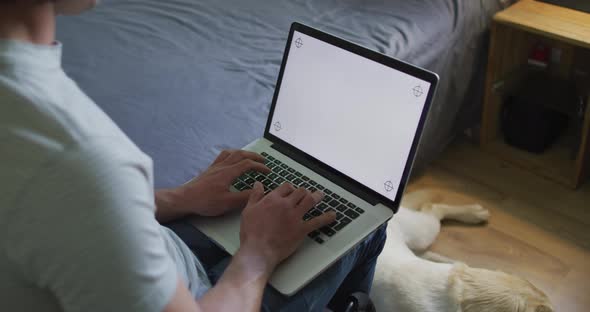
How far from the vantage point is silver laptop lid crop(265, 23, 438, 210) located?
980mm

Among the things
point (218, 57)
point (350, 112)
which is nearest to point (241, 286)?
point (350, 112)

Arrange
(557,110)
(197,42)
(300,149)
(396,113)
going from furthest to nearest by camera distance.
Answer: (557,110) < (197,42) < (300,149) < (396,113)

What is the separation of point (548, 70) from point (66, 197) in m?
1.97

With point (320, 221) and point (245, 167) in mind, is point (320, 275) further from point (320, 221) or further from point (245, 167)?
point (245, 167)

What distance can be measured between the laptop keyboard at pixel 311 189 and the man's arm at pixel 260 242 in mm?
30

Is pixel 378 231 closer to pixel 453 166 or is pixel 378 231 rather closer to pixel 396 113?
pixel 396 113

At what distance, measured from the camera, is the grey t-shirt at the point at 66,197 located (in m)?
0.52

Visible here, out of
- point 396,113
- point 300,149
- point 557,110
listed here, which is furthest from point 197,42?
point 557,110

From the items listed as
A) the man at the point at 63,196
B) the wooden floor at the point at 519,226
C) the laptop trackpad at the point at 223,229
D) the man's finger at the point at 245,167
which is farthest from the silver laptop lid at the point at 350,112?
the wooden floor at the point at 519,226

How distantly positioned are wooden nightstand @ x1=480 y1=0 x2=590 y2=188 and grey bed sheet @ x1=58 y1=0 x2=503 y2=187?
0.07 m

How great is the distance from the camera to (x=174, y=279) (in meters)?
0.61

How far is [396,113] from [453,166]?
1.06m

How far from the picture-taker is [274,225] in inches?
33.9

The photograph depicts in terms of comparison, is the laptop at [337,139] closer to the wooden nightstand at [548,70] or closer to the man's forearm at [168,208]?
the man's forearm at [168,208]
